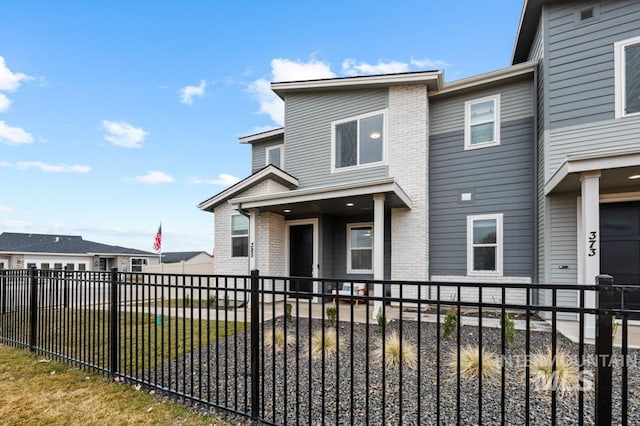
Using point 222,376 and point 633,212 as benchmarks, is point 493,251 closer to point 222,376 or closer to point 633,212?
point 633,212

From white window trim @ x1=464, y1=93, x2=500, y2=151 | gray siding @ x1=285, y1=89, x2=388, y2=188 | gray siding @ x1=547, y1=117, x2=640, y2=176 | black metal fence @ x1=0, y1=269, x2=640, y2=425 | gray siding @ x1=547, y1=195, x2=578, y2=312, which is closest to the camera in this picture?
black metal fence @ x1=0, y1=269, x2=640, y2=425

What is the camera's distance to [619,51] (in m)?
6.32

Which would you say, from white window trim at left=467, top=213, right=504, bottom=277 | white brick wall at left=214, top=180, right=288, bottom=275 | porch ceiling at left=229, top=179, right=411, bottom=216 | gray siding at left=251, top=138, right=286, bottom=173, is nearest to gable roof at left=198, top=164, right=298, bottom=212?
white brick wall at left=214, top=180, right=288, bottom=275

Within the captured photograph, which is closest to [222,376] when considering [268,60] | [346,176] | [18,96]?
[346,176]

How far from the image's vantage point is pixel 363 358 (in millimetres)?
4293

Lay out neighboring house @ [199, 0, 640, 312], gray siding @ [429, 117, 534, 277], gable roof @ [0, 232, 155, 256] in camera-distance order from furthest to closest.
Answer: gable roof @ [0, 232, 155, 256], gray siding @ [429, 117, 534, 277], neighboring house @ [199, 0, 640, 312]

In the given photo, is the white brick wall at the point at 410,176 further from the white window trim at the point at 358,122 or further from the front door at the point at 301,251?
the front door at the point at 301,251

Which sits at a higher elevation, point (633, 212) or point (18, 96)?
point (18, 96)

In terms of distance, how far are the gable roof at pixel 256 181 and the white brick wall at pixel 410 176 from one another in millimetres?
3019

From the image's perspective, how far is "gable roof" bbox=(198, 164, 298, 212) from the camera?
938 centimetres

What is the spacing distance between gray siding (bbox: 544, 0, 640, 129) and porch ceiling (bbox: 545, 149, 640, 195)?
135 cm

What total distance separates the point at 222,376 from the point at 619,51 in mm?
8830

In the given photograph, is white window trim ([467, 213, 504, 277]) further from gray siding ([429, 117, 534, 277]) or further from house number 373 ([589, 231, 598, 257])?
house number 373 ([589, 231, 598, 257])

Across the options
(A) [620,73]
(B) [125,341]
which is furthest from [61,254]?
(A) [620,73]
